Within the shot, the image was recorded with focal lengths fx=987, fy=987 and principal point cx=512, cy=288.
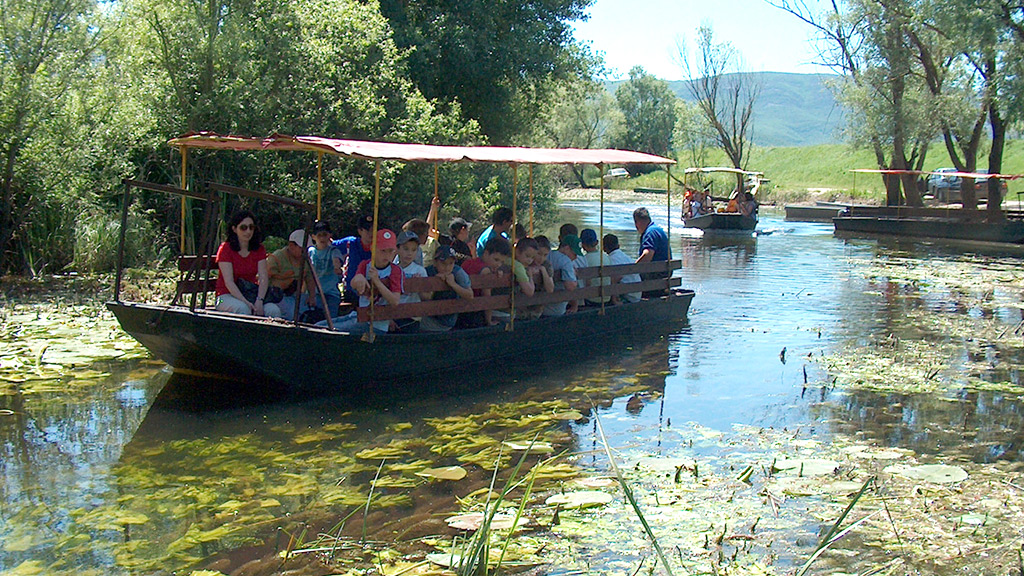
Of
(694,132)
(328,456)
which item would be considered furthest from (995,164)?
(694,132)

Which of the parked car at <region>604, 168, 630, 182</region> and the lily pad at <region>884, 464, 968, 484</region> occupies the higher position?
the parked car at <region>604, 168, 630, 182</region>

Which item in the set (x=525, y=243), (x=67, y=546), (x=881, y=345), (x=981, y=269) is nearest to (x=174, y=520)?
(x=67, y=546)

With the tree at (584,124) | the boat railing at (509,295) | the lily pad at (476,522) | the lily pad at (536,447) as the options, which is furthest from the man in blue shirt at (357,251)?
the tree at (584,124)

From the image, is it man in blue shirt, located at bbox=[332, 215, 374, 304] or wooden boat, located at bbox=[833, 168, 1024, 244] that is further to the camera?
wooden boat, located at bbox=[833, 168, 1024, 244]

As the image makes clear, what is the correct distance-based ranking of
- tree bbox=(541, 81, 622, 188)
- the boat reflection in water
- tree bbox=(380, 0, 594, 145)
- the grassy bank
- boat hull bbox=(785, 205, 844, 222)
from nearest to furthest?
1. the boat reflection in water
2. tree bbox=(380, 0, 594, 145)
3. boat hull bbox=(785, 205, 844, 222)
4. the grassy bank
5. tree bbox=(541, 81, 622, 188)

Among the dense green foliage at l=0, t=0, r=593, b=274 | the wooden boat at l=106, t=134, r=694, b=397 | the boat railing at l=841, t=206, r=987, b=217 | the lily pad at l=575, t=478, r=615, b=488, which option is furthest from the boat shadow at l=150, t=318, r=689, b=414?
the boat railing at l=841, t=206, r=987, b=217

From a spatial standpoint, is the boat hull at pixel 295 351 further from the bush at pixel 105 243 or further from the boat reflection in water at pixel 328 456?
the bush at pixel 105 243

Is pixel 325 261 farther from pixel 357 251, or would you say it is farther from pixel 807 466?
pixel 807 466

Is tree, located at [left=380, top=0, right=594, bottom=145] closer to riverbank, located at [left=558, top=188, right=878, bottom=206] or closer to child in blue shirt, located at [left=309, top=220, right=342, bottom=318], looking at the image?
child in blue shirt, located at [left=309, top=220, right=342, bottom=318]

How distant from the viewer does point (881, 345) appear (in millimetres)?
12094

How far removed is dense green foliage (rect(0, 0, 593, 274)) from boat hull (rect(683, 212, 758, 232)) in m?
11.8

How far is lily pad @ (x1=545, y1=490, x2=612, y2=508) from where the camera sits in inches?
246

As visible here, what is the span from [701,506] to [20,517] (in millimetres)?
4190

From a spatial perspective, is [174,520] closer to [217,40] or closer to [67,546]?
[67,546]
